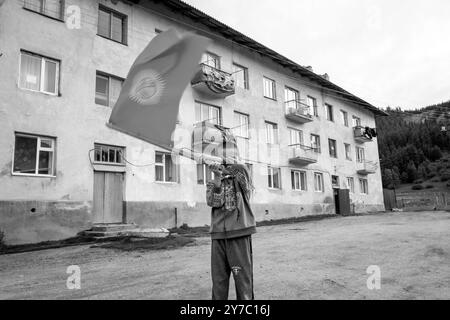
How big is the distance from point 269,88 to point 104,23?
12.3m

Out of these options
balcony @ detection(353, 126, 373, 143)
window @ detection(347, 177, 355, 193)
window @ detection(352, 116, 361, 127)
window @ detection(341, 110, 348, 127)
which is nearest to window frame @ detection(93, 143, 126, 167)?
window @ detection(347, 177, 355, 193)

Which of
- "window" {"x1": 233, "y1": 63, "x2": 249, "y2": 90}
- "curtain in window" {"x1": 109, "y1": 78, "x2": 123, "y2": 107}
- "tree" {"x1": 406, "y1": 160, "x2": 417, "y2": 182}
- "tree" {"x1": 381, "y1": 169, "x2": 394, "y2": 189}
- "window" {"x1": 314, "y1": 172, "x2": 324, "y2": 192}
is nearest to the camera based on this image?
"curtain in window" {"x1": 109, "y1": 78, "x2": 123, "y2": 107}

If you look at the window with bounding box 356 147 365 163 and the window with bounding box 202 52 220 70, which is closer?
the window with bounding box 202 52 220 70

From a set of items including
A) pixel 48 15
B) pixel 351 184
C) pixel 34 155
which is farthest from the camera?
pixel 351 184

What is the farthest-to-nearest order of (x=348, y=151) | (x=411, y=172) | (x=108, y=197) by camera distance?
(x=411, y=172) < (x=348, y=151) < (x=108, y=197)

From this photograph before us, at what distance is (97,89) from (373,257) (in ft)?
41.7

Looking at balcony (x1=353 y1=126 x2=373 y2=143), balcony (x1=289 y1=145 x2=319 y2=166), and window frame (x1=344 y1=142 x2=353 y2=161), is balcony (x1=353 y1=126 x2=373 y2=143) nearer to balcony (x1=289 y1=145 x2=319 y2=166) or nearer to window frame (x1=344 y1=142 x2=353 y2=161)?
window frame (x1=344 y1=142 x2=353 y2=161)

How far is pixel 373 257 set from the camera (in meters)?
8.03

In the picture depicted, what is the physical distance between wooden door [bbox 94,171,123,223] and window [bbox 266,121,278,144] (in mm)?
11415

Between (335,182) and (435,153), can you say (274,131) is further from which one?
(435,153)

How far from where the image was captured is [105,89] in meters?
16.1

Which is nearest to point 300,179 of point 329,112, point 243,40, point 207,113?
point 329,112

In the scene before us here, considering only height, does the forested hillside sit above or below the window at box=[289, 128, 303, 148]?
above

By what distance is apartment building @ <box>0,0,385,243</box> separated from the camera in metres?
13.1
